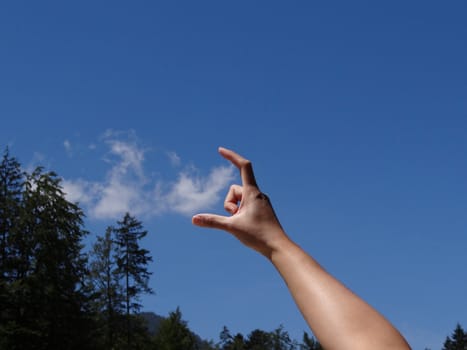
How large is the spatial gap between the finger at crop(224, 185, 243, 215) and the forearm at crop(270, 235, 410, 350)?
0.52 meters

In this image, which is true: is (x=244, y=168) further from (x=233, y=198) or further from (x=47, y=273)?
(x=47, y=273)

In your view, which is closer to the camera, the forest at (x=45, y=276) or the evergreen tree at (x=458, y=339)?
the forest at (x=45, y=276)

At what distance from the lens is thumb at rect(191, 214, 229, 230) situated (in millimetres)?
1889

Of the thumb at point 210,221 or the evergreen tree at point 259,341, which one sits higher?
the evergreen tree at point 259,341

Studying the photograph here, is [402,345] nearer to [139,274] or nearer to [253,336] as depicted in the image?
[139,274]

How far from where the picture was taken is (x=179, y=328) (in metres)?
43.5

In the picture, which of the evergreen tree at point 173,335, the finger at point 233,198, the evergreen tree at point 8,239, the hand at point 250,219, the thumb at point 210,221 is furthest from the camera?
the evergreen tree at point 173,335

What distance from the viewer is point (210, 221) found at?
2.01 metres

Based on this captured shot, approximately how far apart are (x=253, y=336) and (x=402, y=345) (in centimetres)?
9318

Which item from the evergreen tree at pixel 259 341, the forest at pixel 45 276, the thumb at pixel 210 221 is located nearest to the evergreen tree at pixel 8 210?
the forest at pixel 45 276

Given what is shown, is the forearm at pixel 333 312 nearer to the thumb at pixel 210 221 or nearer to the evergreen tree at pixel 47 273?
the thumb at pixel 210 221

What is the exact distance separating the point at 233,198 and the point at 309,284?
2.35 ft

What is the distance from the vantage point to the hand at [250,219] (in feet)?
5.60

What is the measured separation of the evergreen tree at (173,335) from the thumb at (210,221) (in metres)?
41.5
